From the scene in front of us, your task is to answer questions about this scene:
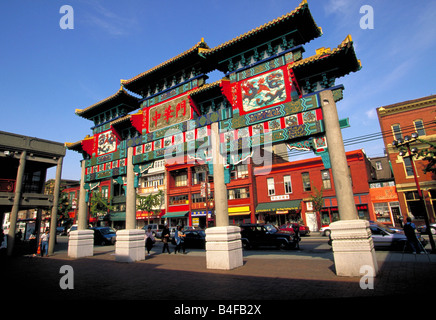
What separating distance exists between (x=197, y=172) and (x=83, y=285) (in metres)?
31.7

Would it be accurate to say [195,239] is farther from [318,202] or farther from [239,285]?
[318,202]

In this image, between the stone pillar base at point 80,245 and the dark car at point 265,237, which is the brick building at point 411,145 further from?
the stone pillar base at point 80,245

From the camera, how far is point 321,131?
8945mm

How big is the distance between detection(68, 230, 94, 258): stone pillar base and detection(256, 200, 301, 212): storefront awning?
22292mm

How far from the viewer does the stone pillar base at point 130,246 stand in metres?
11.7

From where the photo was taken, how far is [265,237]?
631 inches

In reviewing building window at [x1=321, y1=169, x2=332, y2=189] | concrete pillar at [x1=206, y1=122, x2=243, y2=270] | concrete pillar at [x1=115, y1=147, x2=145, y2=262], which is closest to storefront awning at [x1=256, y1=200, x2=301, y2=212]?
building window at [x1=321, y1=169, x2=332, y2=189]

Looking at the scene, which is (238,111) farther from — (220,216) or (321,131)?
(220,216)

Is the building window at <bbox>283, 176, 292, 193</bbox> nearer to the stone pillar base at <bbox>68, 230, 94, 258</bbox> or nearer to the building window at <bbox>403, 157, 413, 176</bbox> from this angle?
the building window at <bbox>403, 157, 413, 176</bbox>

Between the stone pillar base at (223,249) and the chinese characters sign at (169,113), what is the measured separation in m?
5.89

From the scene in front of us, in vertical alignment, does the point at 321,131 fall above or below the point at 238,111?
below

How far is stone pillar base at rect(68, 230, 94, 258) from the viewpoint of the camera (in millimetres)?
13828
